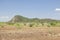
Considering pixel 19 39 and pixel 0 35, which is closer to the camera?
pixel 19 39

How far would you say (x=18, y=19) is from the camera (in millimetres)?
88000

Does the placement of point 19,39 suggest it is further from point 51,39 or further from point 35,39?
point 51,39

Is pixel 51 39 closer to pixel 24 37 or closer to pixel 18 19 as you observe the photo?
pixel 24 37

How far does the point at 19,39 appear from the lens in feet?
62.7

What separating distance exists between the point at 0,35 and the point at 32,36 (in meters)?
3.35

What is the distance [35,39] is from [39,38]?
2.23 ft

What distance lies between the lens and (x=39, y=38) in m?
19.8

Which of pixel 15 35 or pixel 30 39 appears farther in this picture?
pixel 15 35

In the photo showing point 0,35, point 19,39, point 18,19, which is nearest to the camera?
point 19,39

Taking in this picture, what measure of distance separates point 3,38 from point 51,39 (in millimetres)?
4799

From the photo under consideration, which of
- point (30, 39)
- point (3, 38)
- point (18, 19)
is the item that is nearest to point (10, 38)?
point (3, 38)

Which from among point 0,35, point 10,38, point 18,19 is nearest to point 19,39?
point 10,38

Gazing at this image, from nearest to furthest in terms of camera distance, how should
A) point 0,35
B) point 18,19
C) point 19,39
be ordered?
point 19,39, point 0,35, point 18,19

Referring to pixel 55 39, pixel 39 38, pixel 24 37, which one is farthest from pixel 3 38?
pixel 55 39
